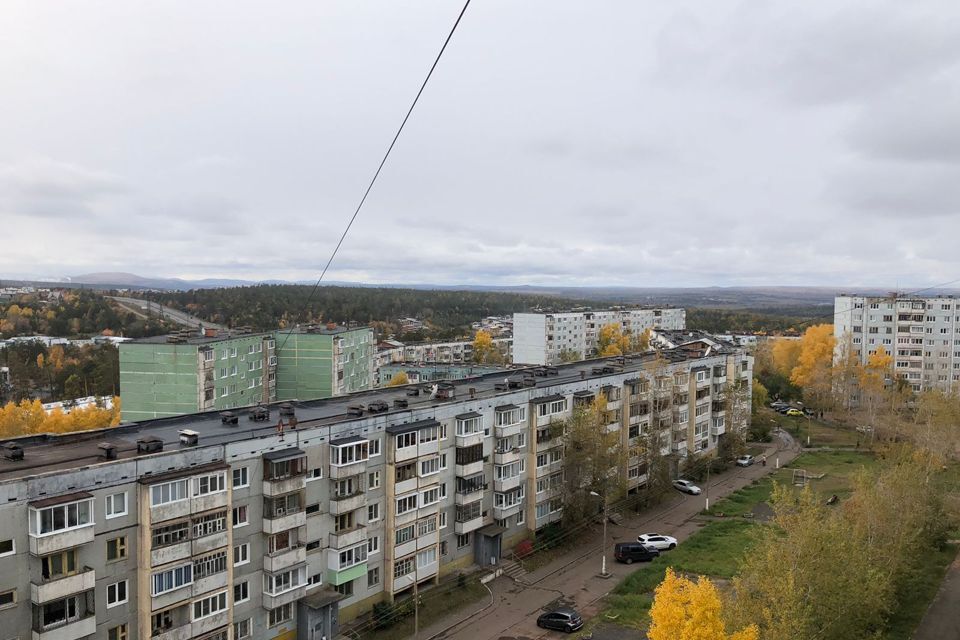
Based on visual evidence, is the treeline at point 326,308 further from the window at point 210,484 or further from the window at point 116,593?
the window at point 116,593

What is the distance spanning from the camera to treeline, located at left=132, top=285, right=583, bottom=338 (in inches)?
4377

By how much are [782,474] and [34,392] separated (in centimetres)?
7492

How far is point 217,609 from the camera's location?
1972 centimetres

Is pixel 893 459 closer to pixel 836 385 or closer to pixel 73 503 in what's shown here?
pixel 836 385

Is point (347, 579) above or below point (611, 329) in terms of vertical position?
below

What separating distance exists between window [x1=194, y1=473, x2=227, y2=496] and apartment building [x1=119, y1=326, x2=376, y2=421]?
20.3 meters

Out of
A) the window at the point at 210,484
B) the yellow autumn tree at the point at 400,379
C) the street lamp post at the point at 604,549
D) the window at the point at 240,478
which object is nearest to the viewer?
the window at the point at 210,484

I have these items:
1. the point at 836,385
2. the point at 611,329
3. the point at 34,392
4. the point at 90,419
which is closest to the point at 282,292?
the point at 34,392

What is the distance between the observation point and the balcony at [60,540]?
16.1m

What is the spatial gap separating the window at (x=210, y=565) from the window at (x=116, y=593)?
1.82 metres

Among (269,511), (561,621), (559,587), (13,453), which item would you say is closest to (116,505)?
(13,453)

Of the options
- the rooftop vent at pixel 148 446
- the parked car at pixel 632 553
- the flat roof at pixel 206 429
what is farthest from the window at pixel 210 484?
the parked car at pixel 632 553

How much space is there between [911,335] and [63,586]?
7923cm

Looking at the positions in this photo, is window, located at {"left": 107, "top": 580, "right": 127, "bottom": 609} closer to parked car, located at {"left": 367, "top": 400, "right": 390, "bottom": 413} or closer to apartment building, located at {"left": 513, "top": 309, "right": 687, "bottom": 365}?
parked car, located at {"left": 367, "top": 400, "right": 390, "bottom": 413}
